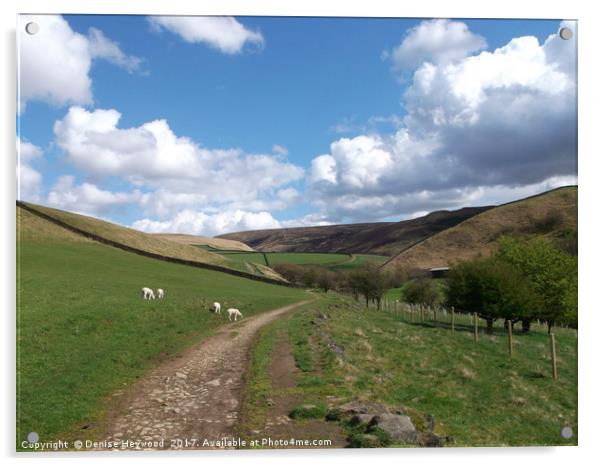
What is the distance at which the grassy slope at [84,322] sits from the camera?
10266 millimetres

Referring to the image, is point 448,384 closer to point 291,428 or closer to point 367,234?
point 367,234

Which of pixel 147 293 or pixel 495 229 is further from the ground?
pixel 495 229

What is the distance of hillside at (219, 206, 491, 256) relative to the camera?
48.0 ft

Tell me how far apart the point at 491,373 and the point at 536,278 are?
22.8 m

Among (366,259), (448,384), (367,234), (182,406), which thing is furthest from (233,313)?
(182,406)

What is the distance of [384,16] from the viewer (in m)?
11.2

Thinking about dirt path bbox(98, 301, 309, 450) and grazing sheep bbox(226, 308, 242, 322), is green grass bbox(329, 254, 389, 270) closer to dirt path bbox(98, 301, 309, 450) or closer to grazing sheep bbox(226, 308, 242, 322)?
dirt path bbox(98, 301, 309, 450)

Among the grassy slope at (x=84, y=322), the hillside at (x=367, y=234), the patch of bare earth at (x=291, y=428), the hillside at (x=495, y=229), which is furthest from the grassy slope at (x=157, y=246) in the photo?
the patch of bare earth at (x=291, y=428)

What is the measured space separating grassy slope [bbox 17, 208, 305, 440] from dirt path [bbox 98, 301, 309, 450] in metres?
0.73

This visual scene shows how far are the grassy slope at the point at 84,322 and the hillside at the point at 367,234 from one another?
630cm

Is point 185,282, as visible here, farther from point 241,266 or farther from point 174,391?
point 174,391

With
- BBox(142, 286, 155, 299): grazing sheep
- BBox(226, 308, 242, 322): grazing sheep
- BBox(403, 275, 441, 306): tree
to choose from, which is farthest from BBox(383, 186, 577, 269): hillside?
BBox(142, 286, 155, 299): grazing sheep

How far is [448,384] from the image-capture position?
47.7ft

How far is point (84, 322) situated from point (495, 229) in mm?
18923
